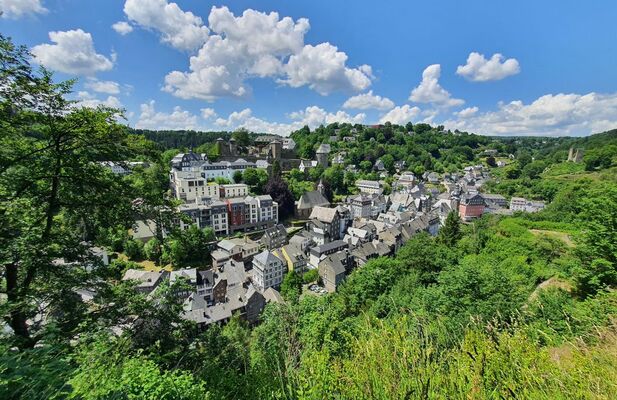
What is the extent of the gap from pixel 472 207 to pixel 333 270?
1465 inches

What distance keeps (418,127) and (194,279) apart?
121m

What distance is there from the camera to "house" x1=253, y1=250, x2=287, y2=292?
2544 centimetres

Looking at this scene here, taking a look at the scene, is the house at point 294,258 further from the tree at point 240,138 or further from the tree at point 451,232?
the tree at point 240,138

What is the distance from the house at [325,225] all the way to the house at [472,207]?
2755 cm

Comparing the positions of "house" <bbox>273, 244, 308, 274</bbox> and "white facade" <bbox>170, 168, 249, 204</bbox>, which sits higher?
"white facade" <bbox>170, 168, 249, 204</bbox>

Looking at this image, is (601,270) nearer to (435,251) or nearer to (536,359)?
(435,251)

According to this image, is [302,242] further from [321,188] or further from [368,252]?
[321,188]

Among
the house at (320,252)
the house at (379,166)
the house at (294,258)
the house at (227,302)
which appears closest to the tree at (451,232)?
the house at (320,252)

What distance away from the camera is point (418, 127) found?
118 metres

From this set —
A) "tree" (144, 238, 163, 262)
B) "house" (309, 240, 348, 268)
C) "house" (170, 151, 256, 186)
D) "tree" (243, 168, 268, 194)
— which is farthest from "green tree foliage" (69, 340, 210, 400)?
"house" (170, 151, 256, 186)

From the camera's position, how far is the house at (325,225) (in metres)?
34.5

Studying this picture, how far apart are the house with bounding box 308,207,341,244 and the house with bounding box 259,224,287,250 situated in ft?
14.5

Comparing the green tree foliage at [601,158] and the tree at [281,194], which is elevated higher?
the green tree foliage at [601,158]

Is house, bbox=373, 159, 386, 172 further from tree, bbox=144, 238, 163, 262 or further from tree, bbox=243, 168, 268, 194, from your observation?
tree, bbox=144, 238, 163, 262
